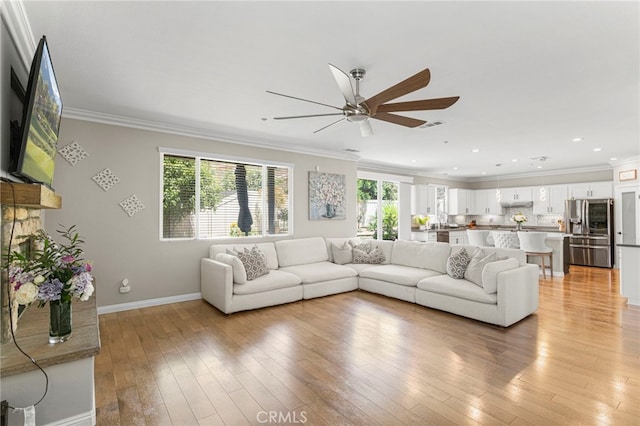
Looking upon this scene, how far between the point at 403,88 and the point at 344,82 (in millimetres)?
441

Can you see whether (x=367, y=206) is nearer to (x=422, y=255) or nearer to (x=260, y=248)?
(x=422, y=255)

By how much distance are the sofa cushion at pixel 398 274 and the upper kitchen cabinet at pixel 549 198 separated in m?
6.36

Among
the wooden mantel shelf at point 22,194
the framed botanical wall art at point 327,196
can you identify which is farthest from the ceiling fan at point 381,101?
the framed botanical wall art at point 327,196

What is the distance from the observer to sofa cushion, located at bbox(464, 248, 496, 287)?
4.09m

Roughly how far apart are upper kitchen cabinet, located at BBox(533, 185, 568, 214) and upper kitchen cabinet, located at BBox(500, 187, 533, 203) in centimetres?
16

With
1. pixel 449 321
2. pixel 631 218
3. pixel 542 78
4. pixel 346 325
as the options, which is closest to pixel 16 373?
pixel 346 325

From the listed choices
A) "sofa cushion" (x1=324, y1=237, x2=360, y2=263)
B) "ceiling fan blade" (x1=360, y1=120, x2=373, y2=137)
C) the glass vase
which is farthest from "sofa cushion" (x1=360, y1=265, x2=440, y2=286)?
the glass vase

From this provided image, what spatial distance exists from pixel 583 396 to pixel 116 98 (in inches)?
199

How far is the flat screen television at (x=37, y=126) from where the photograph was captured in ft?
6.09

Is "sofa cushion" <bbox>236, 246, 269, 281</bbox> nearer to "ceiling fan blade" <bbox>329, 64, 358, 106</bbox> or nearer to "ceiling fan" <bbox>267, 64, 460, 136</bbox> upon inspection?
"ceiling fan" <bbox>267, 64, 460, 136</bbox>

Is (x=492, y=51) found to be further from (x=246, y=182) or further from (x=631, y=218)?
(x=631, y=218)

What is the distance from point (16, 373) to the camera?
1604 mm

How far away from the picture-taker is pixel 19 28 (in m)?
2.15

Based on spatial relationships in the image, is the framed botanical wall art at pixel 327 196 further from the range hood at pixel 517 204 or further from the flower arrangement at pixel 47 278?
the range hood at pixel 517 204
